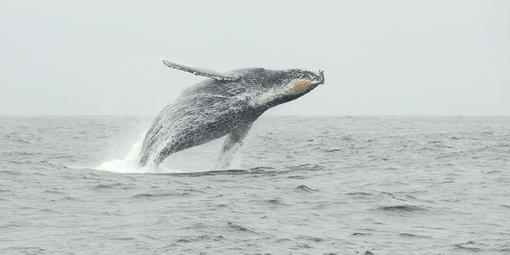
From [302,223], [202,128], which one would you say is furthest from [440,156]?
[302,223]

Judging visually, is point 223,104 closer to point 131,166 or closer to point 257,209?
point 131,166

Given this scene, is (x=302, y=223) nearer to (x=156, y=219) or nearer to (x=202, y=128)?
(x=156, y=219)

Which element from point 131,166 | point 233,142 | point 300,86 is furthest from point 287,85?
point 131,166

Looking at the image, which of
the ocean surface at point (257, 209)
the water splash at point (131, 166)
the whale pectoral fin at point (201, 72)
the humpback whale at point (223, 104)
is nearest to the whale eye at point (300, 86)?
the humpback whale at point (223, 104)

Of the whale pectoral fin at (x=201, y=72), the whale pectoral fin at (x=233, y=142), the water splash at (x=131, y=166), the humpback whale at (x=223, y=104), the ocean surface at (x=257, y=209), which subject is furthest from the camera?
the water splash at (x=131, y=166)

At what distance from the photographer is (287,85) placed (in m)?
17.2

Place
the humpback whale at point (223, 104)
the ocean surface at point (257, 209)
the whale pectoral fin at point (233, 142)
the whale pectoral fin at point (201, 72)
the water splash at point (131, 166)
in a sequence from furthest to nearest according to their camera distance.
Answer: the water splash at point (131, 166)
the whale pectoral fin at point (233, 142)
the humpback whale at point (223, 104)
the whale pectoral fin at point (201, 72)
the ocean surface at point (257, 209)

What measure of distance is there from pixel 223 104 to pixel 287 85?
1.62m

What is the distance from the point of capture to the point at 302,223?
1211cm

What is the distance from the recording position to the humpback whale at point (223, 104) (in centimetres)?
1711

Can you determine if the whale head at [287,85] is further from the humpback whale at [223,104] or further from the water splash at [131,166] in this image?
the water splash at [131,166]

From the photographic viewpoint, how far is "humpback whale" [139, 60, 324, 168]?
56.1 feet

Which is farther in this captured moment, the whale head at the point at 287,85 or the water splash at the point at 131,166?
the water splash at the point at 131,166

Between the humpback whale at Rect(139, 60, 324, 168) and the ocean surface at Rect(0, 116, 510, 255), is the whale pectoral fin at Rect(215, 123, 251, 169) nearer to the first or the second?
the humpback whale at Rect(139, 60, 324, 168)
